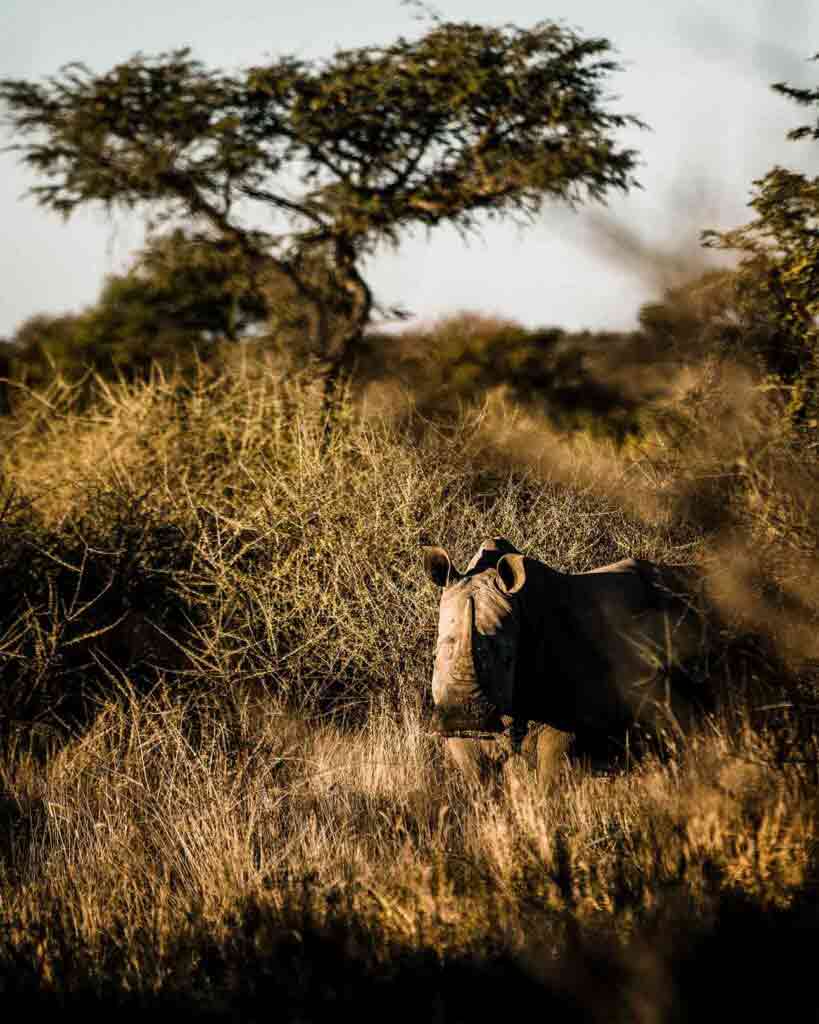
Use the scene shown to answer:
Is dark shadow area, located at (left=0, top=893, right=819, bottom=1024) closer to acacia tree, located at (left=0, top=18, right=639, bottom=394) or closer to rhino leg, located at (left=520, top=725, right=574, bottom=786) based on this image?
rhino leg, located at (left=520, top=725, right=574, bottom=786)

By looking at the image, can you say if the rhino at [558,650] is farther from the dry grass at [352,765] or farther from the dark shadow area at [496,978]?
the dark shadow area at [496,978]

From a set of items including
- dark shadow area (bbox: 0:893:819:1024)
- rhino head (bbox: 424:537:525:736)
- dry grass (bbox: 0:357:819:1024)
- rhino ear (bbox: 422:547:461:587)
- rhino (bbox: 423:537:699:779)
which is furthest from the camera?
rhino ear (bbox: 422:547:461:587)

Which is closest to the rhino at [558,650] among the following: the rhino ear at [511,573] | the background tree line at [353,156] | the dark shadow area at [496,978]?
the rhino ear at [511,573]

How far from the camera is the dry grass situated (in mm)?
3596

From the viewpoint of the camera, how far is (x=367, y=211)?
20266 mm

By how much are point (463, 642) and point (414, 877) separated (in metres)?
1.16

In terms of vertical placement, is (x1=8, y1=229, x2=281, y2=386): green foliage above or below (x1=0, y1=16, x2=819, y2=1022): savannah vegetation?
below

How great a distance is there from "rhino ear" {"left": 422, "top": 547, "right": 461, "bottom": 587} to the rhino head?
0.07ft

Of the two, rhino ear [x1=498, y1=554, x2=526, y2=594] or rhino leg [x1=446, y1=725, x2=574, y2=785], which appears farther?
rhino leg [x1=446, y1=725, x2=574, y2=785]

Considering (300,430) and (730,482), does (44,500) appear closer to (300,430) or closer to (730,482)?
(300,430)

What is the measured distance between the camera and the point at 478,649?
4871mm

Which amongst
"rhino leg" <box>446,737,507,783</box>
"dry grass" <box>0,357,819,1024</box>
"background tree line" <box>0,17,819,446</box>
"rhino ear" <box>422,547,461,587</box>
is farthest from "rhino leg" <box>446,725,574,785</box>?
"background tree line" <box>0,17,819,446</box>

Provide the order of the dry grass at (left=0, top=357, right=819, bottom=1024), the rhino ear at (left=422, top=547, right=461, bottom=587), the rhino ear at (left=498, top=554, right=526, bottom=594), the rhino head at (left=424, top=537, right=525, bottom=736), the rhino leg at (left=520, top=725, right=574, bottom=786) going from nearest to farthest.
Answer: the dry grass at (left=0, top=357, right=819, bottom=1024) → the rhino head at (left=424, top=537, right=525, bottom=736) → the rhino ear at (left=498, top=554, right=526, bottom=594) → the rhino leg at (left=520, top=725, right=574, bottom=786) → the rhino ear at (left=422, top=547, right=461, bottom=587)

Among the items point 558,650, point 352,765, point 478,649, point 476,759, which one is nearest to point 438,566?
point 558,650
